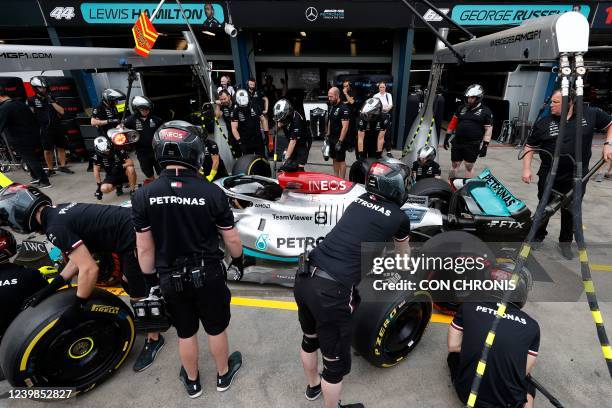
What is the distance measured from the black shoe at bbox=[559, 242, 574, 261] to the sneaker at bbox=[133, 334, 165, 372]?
493 cm

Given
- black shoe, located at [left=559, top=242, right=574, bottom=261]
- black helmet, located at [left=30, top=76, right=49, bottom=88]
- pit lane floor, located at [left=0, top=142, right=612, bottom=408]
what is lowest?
pit lane floor, located at [left=0, top=142, right=612, bottom=408]

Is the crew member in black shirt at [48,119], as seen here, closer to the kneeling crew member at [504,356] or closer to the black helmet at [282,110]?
the black helmet at [282,110]

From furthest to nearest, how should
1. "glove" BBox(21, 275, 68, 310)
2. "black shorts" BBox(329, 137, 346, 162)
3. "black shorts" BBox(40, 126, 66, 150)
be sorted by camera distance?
"black shorts" BBox(40, 126, 66, 150), "black shorts" BBox(329, 137, 346, 162), "glove" BBox(21, 275, 68, 310)

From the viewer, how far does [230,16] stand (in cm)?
949

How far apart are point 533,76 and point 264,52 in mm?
8831

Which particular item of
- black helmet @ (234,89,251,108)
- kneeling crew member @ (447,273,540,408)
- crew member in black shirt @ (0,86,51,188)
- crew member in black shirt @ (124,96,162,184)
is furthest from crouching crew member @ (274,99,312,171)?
crew member in black shirt @ (0,86,51,188)

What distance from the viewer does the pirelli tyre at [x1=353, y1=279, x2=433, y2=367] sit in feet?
8.05

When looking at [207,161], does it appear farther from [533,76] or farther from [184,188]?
[533,76]

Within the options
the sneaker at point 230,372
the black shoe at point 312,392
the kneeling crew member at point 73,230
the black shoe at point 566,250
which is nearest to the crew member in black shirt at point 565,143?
the black shoe at point 566,250

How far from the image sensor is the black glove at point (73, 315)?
7.82 ft

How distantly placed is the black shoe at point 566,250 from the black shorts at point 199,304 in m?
4.45

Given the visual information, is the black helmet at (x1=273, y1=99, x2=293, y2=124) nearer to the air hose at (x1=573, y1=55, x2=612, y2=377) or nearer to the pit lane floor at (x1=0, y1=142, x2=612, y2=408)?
the pit lane floor at (x1=0, y1=142, x2=612, y2=408)

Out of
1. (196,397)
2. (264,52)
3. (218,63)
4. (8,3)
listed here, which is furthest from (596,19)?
(8,3)

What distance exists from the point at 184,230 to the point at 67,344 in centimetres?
134
